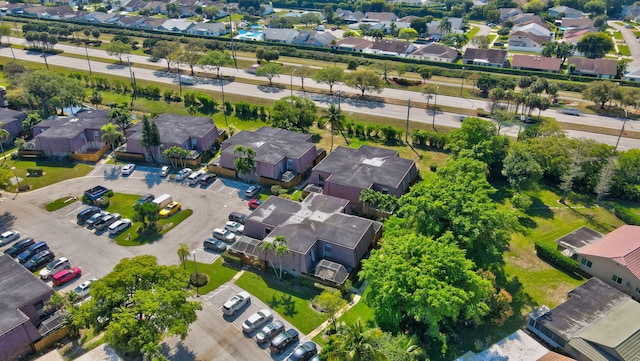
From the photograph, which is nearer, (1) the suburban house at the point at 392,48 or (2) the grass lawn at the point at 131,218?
(2) the grass lawn at the point at 131,218

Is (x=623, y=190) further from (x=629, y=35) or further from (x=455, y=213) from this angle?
(x=629, y=35)

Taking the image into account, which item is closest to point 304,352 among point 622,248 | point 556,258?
point 556,258

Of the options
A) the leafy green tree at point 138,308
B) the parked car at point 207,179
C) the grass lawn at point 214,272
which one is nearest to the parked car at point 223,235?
the grass lawn at point 214,272

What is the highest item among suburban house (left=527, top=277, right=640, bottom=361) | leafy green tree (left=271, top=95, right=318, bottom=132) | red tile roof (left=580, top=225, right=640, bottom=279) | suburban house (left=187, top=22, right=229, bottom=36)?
suburban house (left=187, top=22, right=229, bottom=36)

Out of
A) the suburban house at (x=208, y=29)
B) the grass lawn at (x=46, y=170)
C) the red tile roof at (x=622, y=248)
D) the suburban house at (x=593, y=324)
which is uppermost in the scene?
the suburban house at (x=208, y=29)

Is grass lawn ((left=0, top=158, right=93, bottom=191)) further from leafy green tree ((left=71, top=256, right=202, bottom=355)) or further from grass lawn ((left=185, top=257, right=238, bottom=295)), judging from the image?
leafy green tree ((left=71, top=256, right=202, bottom=355))

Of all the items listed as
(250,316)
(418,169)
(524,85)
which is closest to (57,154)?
(250,316)

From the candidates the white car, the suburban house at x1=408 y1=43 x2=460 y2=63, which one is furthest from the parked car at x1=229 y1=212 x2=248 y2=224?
the suburban house at x1=408 y1=43 x2=460 y2=63

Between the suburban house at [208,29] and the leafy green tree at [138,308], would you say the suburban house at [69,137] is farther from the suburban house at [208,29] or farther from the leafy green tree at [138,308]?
the suburban house at [208,29]

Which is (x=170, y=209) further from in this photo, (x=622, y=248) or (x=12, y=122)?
(x=622, y=248)
